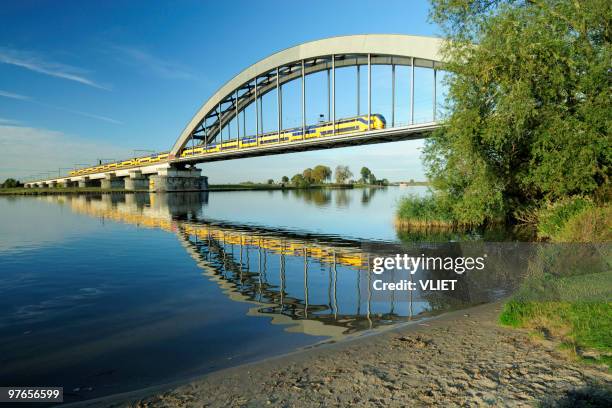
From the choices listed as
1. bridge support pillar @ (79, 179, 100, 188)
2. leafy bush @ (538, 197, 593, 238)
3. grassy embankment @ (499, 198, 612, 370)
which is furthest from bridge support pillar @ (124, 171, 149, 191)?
grassy embankment @ (499, 198, 612, 370)

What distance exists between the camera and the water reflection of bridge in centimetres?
817

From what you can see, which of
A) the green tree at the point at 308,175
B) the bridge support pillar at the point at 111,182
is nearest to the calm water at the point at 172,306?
the bridge support pillar at the point at 111,182

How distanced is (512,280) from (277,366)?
8.19 metres

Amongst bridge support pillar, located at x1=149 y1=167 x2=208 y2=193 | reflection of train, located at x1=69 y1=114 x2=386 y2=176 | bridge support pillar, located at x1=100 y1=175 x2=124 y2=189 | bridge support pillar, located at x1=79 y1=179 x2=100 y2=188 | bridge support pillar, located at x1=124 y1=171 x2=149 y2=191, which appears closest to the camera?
reflection of train, located at x1=69 y1=114 x2=386 y2=176

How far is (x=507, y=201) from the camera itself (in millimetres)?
22641

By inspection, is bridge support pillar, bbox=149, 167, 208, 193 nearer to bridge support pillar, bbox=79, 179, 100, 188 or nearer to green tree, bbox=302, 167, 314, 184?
bridge support pillar, bbox=79, 179, 100, 188

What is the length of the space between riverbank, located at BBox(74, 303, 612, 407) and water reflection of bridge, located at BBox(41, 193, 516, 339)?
1661 millimetres

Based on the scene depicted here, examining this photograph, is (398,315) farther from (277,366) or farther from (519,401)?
(519,401)

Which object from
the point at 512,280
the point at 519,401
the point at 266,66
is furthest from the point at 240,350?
the point at 266,66

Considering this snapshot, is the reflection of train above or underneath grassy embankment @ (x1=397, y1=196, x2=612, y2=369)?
above

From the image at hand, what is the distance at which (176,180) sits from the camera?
84.6m

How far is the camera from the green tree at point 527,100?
14.0 metres

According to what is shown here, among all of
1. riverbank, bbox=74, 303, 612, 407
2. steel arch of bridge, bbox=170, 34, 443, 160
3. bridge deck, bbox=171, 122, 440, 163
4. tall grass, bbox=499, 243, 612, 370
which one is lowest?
riverbank, bbox=74, 303, 612, 407

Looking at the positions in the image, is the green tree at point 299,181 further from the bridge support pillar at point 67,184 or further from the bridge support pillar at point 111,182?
the bridge support pillar at point 67,184
